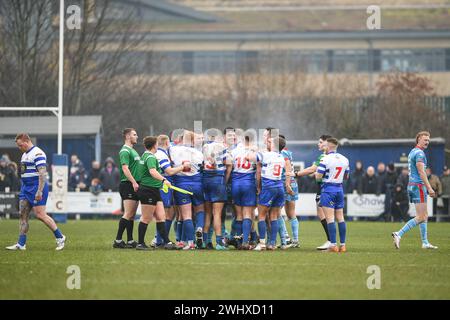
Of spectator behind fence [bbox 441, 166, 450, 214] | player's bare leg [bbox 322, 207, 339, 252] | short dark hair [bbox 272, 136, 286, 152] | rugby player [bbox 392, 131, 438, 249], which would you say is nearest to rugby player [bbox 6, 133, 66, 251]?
short dark hair [bbox 272, 136, 286, 152]

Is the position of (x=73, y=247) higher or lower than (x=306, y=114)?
lower

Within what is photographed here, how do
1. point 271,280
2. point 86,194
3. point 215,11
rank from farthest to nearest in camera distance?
point 215,11, point 86,194, point 271,280

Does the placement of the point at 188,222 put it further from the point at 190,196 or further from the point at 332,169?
the point at 332,169

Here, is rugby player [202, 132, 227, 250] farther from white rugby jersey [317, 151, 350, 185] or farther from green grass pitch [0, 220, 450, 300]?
white rugby jersey [317, 151, 350, 185]

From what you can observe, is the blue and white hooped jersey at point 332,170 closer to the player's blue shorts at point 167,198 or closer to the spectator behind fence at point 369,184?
the player's blue shorts at point 167,198

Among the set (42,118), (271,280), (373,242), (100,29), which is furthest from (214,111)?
(271,280)

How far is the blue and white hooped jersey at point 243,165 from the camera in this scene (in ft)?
60.5

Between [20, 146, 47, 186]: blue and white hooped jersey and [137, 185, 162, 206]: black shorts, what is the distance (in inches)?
73.0

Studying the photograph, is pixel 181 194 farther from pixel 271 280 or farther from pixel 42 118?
pixel 42 118

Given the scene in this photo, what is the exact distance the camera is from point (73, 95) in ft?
137

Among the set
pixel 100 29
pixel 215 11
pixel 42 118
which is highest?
pixel 215 11

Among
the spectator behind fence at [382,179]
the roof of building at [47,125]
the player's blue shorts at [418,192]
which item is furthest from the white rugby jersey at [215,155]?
the roof of building at [47,125]

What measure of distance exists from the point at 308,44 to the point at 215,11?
10393 millimetres

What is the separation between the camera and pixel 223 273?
13852 mm
